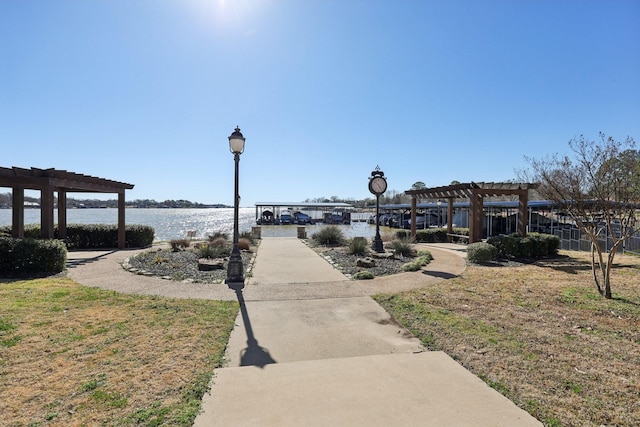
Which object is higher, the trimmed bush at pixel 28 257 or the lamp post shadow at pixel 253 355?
the trimmed bush at pixel 28 257

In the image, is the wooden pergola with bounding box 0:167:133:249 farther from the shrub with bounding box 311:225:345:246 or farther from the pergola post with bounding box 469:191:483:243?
the pergola post with bounding box 469:191:483:243

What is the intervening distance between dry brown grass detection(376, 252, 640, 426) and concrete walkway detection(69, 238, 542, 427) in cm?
31

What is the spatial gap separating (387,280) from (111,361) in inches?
229

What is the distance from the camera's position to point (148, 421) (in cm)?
260

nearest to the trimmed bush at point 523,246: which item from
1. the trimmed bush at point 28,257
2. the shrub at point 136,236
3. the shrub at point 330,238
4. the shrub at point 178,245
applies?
the shrub at point 330,238

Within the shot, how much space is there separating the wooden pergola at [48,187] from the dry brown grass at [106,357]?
5.83m

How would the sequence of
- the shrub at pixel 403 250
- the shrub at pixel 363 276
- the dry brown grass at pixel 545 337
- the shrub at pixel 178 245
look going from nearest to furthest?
the dry brown grass at pixel 545 337, the shrub at pixel 363 276, the shrub at pixel 403 250, the shrub at pixel 178 245

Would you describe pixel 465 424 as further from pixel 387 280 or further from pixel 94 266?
pixel 94 266

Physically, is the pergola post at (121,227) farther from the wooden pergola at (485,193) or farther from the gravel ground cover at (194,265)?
the wooden pergola at (485,193)

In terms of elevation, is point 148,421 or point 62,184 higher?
point 62,184

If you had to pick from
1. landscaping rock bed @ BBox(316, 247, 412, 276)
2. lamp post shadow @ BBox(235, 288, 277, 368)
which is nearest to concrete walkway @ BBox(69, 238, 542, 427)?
lamp post shadow @ BBox(235, 288, 277, 368)

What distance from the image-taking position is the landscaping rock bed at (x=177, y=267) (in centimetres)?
818

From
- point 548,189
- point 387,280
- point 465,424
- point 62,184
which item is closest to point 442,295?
point 387,280

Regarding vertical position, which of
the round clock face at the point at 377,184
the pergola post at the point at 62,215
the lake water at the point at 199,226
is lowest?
the lake water at the point at 199,226
